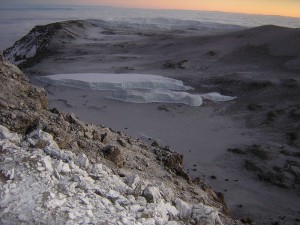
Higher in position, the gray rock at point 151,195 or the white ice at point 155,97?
the gray rock at point 151,195

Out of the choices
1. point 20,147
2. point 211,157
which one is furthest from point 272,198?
point 20,147

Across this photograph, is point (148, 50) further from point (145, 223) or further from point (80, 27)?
point (145, 223)

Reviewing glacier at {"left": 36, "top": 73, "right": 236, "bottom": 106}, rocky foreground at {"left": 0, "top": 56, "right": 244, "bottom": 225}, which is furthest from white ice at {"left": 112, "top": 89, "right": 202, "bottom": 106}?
rocky foreground at {"left": 0, "top": 56, "right": 244, "bottom": 225}

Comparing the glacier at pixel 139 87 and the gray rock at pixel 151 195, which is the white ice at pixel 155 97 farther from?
the gray rock at pixel 151 195

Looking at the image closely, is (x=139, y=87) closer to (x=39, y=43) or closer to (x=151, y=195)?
(x=151, y=195)

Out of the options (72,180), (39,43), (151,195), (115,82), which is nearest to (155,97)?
(115,82)

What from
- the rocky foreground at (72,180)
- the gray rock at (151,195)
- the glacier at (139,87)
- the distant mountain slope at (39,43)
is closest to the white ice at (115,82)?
the glacier at (139,87)
